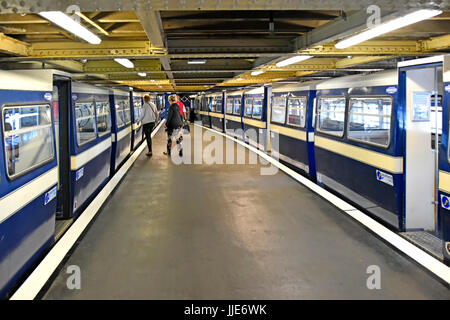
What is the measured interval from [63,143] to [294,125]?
19.1ft

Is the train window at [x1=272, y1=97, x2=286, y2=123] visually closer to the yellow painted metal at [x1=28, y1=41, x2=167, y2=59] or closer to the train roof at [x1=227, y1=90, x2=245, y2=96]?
the train roof at [x1=227, y1=90, x2=245, y2=96]

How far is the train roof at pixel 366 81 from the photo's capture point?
5187 millimetres

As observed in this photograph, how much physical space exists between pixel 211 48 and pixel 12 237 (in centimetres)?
334

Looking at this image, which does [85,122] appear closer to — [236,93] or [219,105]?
[236,93]

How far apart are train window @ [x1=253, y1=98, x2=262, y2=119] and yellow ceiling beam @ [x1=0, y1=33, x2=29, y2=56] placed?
8.79m

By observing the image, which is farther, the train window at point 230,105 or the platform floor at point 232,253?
the train window at point 230,105

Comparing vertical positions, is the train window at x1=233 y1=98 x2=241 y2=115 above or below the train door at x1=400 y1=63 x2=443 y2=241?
above

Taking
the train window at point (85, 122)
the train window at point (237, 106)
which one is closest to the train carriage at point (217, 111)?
the train window at point (237, 106)

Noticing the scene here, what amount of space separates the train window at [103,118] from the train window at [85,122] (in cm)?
56

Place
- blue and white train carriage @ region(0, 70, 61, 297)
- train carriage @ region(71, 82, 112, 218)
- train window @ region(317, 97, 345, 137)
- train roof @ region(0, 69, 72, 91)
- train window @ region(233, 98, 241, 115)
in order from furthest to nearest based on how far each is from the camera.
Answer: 1. train window @ region(233, 98, 241, 115)
2. train window @ region(317, 97, 345, 137)
3. train carriage @ region(71, 82, 112, 218)
4. train roof @ region(0, 69, 72, 91)
5. blue and white train carriage @ region(0, 70, 61, 297)

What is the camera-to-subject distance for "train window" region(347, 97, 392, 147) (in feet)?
17.6

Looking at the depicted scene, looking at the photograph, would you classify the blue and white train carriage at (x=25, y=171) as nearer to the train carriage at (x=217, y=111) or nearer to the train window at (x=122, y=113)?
the train window at (x=122, y=113)
